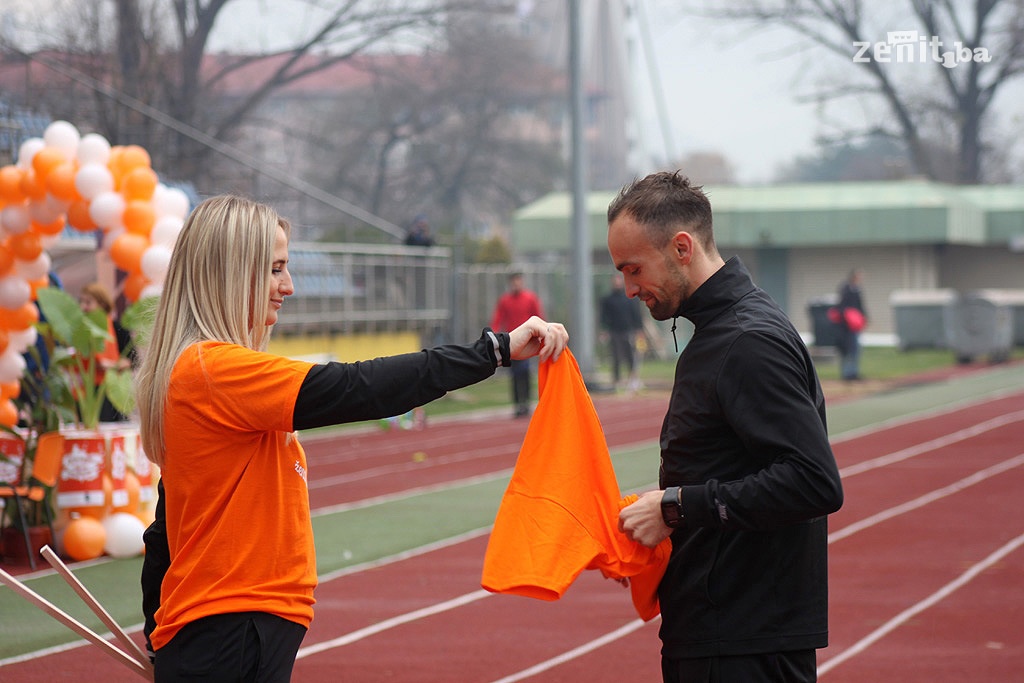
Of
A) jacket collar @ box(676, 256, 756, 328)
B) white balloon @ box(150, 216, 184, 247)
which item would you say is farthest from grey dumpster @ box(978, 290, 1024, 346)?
jacket collar @ box(676, 256, 756, 328)

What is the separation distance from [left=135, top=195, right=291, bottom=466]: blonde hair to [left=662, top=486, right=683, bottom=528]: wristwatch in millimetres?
1027

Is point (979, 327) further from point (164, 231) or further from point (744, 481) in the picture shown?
point (744, 481)

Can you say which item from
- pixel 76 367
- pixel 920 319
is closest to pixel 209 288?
pixel 76 367

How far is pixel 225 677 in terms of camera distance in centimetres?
297

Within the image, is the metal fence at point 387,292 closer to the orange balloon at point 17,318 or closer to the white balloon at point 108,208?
the orange balloon at point 17,318

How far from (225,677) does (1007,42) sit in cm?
3306

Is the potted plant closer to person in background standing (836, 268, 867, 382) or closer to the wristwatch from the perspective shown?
the wristwatch

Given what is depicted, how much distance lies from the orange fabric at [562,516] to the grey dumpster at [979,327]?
2995 cm

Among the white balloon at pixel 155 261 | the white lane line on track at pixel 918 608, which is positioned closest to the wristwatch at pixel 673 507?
the white lane line on track at pixel 918 608

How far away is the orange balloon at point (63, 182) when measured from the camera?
1045cm

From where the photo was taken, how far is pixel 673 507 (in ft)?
10.1

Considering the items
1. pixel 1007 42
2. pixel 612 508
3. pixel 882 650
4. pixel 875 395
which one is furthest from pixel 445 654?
pixel 1007 42

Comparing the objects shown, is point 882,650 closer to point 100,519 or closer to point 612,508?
point 612,508

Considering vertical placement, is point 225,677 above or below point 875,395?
above
